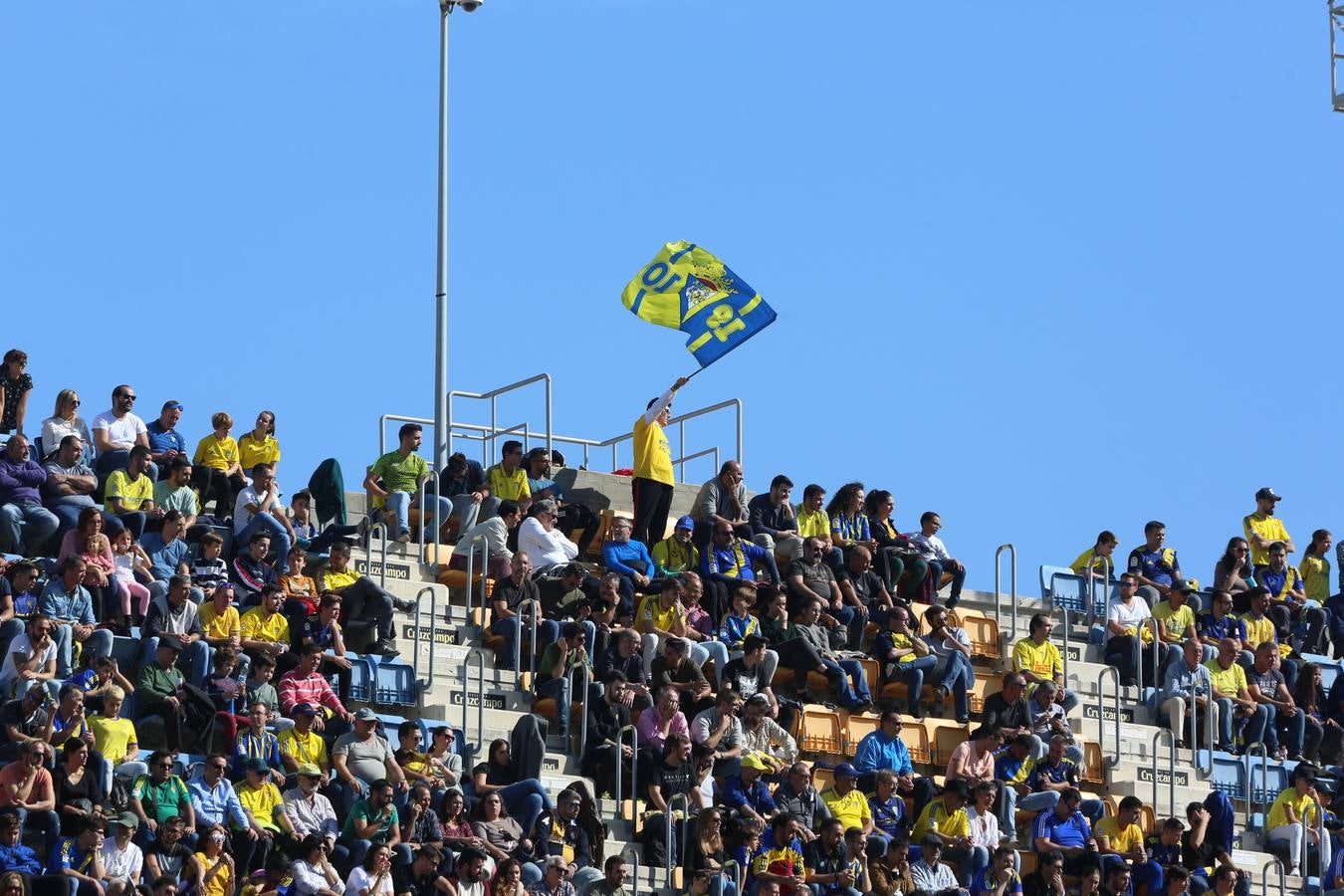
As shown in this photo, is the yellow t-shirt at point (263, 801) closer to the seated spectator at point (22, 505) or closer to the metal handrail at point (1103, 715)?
the seated spectator at point (22, 505)

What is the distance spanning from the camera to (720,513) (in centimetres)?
2797

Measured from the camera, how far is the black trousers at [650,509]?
91.0ft

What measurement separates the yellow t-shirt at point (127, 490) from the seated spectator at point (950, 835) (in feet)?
20.6

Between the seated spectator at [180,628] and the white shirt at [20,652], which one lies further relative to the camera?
the seated spectator at [180,628]

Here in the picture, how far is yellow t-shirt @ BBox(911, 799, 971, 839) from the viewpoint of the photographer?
80.1 ft

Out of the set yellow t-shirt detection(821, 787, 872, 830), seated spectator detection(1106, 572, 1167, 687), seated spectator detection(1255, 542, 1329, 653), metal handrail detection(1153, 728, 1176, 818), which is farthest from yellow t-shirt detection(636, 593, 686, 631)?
seated spectator detection(1255, 542, 1329, 653)

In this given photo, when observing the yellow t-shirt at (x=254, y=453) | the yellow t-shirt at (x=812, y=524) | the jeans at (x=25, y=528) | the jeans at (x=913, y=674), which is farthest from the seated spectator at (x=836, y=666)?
the jeans at (x=25, y=528)

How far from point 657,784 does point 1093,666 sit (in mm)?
5927

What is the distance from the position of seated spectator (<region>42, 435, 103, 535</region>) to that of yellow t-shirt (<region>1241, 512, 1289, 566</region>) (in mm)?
11255

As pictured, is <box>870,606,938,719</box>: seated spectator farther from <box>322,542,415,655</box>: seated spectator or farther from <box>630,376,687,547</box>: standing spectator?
<box>322,542,415,655</box>: seated spectator

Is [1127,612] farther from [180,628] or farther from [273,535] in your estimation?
[180,628]

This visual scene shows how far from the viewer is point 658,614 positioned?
25.7 m

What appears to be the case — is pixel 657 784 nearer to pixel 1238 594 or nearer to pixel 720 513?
pixel 720 513

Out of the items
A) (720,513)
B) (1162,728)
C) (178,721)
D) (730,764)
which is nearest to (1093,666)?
(1162,728)
